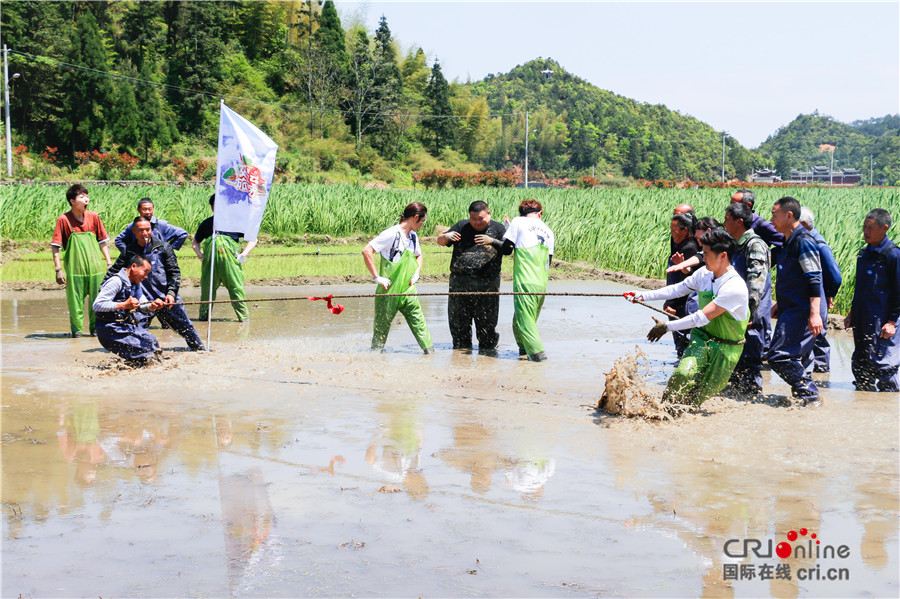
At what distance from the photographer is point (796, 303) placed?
291 inches

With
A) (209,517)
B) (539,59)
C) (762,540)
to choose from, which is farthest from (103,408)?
(539,59)

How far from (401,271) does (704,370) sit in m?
3.92

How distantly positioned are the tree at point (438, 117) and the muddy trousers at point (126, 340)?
75.8 meters

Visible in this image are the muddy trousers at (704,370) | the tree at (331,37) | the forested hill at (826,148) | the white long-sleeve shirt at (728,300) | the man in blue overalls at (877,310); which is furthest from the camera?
the forested hill at (826,148)

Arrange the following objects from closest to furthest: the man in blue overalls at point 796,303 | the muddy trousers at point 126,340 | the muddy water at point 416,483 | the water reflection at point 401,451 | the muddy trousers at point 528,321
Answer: the muddy water at point 416,483 → the water reflection at point 401,451 → the man in blue overalls at point 796,303 → the muddy trousers at point 126,340 → the muddy trousers at point 528,321

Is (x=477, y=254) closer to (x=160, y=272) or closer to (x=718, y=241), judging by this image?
(x=160, y=272)

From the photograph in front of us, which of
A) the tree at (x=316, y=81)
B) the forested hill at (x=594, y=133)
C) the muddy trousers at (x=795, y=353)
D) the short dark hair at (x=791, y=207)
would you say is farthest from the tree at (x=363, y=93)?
the muddy trousers at (x=795, y=353)

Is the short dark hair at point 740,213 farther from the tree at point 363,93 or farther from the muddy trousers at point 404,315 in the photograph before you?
the tree at point 363,93

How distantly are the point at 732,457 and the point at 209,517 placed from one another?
3.43m

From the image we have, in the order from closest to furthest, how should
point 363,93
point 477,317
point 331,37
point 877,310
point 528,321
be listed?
point 877,310 → point 528,321 → point 477,317 → point 363,93 → point 331,37

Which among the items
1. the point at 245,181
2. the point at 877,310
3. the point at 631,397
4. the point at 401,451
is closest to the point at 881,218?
the point at 877,310

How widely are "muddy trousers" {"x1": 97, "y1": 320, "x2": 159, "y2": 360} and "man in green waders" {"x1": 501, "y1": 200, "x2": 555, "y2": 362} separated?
3837 mm

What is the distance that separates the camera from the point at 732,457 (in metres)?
5.79

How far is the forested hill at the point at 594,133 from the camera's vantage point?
11588cm
